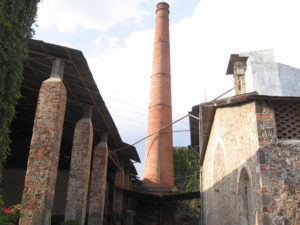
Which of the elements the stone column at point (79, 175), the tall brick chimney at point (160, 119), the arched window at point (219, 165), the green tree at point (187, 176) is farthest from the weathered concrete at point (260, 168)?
the green tree at point (187, 176)

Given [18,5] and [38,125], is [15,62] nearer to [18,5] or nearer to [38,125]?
[18,5]

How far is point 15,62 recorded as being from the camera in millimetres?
4586

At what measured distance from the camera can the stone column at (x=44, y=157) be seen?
720 centimetres

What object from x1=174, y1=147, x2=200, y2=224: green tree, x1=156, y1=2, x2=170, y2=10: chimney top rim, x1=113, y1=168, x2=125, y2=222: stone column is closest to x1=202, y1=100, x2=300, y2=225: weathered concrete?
x1=113, y1=168, x2=125, y2=222: stone column

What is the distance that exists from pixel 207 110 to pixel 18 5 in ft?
40.6

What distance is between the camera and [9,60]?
4.50 metres

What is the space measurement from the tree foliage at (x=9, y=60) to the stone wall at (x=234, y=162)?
4.68 metres

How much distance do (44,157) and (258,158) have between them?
4.85 m

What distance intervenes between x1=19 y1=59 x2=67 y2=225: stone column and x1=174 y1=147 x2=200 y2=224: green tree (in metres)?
20.8

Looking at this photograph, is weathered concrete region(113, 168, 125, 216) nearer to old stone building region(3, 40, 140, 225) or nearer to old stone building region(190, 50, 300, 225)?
old stone building region(3, 40, 140, 225)

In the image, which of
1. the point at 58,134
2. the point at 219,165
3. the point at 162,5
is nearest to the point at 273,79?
the point at 219,165

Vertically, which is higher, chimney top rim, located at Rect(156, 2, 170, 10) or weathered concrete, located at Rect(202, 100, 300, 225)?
chimney top rim, located at Rect(156, 2, 170, 10)

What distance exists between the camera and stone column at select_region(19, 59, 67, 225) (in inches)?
283

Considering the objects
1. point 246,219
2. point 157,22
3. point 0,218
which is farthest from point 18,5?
point 157,22
